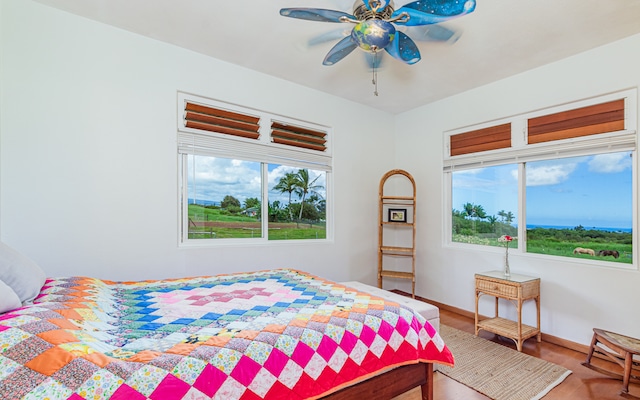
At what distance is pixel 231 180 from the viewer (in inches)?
128

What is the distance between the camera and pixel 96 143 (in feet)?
8.09

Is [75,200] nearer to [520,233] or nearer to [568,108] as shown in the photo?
[520,233]

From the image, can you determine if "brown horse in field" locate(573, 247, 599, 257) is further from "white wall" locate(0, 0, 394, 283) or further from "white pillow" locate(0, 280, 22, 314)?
"white pillow" locate(0, 280, 22, 314)

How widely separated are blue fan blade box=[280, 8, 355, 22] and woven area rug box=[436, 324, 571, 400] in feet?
8.72

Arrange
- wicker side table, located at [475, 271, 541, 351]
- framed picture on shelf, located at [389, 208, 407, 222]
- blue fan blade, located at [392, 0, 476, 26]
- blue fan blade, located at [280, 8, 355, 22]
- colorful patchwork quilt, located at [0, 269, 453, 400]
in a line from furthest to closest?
1. framed picture on shelf, located at [389, 208, 407, 222]
2. wicker side table, located at [475, 271, 541, 351]
3. blue fan blade, located at [280, 8, 355, 22]
4. blue fan blade, located at [392, 0, 476, 26]
5. colorful patchwork quilt, located at [0, 269, 453, 400]

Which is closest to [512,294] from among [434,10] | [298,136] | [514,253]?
[514,253]

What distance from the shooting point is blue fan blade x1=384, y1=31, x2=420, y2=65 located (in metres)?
2.21

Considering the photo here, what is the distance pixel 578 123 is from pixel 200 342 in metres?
3.57

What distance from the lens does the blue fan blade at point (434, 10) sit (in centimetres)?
171

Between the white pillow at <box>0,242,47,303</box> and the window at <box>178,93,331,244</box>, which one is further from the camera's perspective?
the window at <box>178,93,331,244</box>

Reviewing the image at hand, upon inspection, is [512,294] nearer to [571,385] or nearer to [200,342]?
[571,385]

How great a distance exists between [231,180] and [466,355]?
2.75m

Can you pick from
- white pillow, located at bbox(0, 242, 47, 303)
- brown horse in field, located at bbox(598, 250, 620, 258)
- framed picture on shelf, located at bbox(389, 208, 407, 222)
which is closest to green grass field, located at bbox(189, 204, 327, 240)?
framed picture on shelf, located at bbox(389, 208, 407, 222)

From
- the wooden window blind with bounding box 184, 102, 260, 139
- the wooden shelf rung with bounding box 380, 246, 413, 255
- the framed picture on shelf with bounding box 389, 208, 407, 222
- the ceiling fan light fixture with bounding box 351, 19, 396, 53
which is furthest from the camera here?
the framed picture on shelf with bounding box 389, 208, 407, 222
